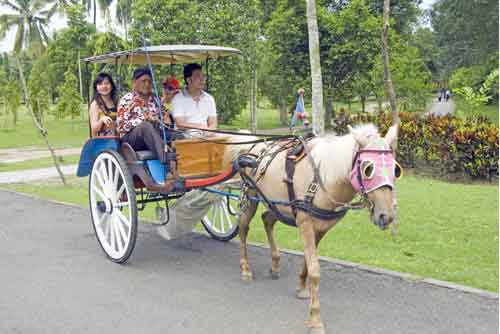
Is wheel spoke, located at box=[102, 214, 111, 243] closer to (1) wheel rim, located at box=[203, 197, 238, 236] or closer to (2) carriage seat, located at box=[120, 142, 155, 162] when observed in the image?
(2) carriage seat, located at box=[120, 142, 155, 162]

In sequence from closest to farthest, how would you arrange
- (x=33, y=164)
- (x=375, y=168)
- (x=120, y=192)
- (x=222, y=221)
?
(x=375, y=168) < (x=120, y=192) < (x=222, y=221) < (x=33, y=164)

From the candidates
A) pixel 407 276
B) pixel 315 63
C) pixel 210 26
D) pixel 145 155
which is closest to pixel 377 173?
pixel 407 276

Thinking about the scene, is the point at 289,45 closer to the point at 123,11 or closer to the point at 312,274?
the point at 312,274

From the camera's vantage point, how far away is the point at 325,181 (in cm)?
435

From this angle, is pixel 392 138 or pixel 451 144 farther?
pixel 451 144

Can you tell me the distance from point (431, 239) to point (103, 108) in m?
4.65

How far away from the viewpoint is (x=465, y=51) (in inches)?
1489

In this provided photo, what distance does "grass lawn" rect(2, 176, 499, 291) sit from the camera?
5633mm

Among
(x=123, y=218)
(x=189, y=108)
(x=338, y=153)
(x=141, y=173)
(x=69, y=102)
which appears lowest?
(x=123, y=218)

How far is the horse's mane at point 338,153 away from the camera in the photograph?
4.08 metres

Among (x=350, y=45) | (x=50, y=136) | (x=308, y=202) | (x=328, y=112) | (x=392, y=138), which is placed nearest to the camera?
(x=392, y=138)

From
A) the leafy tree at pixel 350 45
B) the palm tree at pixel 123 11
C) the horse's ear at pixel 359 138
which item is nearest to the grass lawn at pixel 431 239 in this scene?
the horse's ear at pixel 359 138

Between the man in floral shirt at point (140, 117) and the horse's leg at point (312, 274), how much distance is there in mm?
2221

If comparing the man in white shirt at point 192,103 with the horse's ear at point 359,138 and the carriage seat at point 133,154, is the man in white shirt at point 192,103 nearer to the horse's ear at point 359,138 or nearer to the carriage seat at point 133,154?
the carriage seat at point 133,154
